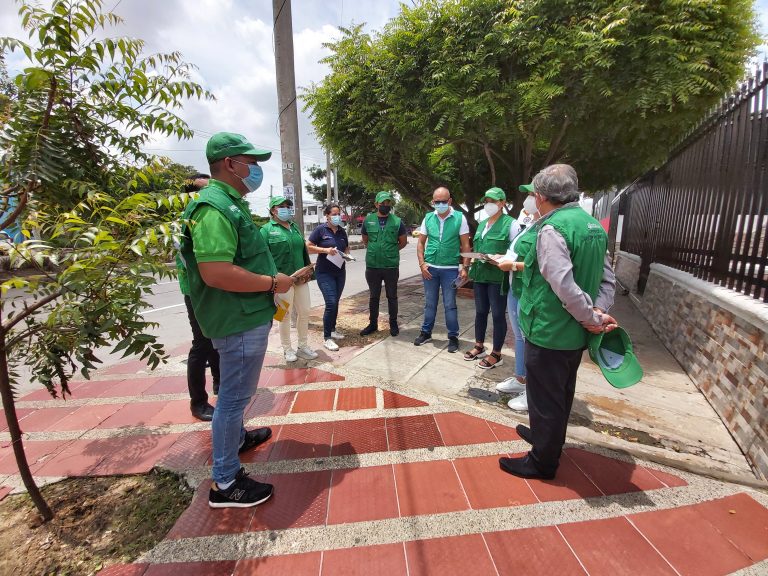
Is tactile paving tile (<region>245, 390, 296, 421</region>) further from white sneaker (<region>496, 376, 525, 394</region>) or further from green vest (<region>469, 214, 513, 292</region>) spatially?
green vest (<region>469, 214, 513, 292</region>)

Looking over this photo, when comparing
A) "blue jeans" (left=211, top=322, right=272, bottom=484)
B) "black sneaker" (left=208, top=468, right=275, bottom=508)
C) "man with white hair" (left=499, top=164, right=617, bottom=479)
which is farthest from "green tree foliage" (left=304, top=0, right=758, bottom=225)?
"black sneaker" (left=208, top=468, right=275, bottom=508)

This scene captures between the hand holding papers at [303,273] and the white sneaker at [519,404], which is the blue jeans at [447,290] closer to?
the white sneaker at [519,404]

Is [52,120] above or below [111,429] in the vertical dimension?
above

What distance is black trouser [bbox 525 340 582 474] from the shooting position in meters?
2.03

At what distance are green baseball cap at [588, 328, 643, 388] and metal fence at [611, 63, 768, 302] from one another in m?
1.57

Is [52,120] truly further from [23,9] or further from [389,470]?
[389,470]

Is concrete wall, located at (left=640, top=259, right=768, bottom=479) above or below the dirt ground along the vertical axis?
above

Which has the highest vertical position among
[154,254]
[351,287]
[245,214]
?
[245,214]

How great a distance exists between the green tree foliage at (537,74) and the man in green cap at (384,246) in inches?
59.7

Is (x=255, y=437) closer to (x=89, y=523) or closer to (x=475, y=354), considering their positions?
(x=89, y=523)

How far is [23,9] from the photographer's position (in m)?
1.49

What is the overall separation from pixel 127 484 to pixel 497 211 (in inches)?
141

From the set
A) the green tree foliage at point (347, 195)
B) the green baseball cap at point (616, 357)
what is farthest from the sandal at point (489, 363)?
the green tree foliage at point (347, 195)

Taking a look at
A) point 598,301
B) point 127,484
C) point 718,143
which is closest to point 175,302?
point 127,484
